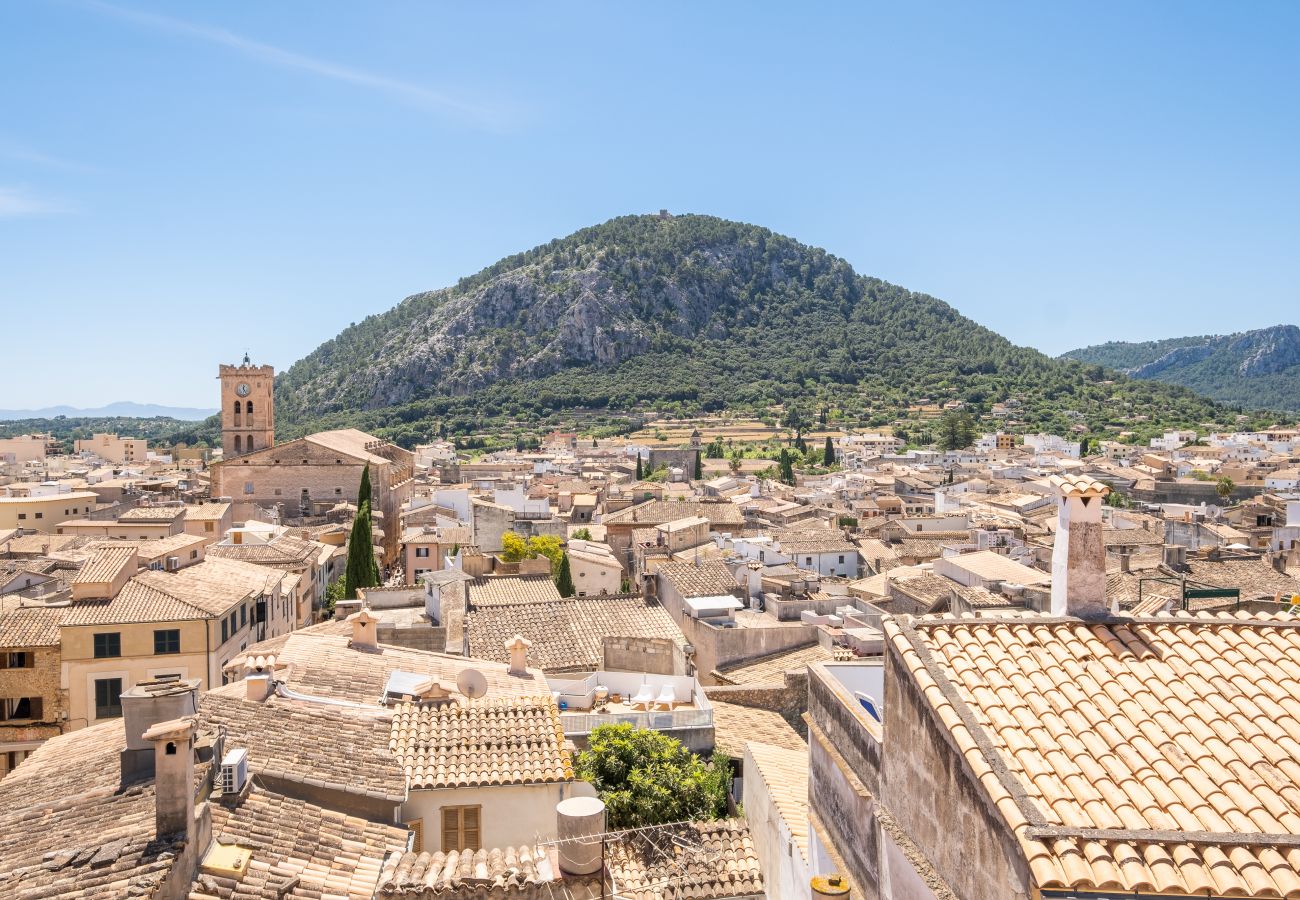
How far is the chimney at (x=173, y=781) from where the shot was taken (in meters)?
7.03

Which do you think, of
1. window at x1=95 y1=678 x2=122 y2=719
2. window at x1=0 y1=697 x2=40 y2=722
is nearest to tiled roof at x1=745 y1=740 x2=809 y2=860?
window at x1=95 y1=678 x2=122 y2=719

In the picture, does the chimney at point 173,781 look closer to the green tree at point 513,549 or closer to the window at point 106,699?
the window at point 106,699

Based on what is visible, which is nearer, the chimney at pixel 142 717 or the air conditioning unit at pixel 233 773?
the air conditioning unit at pixel 233 773

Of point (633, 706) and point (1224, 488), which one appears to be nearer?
point (633, 706)

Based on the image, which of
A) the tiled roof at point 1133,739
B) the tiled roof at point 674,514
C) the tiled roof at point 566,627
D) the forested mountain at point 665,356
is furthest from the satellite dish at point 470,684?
the forested mountain at point 665,356

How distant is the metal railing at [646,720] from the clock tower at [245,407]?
206 feet

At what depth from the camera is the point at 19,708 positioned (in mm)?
18484

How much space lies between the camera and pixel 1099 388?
14788 cm

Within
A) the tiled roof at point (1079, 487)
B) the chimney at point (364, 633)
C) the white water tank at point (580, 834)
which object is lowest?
the white water tank at point (580, 834)

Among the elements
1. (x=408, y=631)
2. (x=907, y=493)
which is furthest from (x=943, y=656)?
(x=907, y=493)

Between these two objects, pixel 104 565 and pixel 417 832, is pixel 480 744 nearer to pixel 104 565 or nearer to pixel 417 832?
pixel 417 832

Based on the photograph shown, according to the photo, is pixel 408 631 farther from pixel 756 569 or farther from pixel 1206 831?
pixel 1206 831

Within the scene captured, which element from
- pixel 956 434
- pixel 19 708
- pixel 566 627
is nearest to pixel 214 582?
pixel 19 708

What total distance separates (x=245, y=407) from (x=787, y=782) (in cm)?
6893
